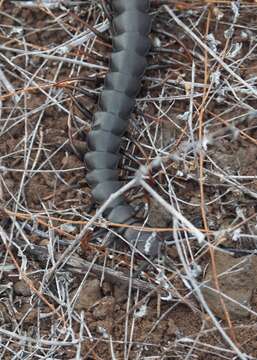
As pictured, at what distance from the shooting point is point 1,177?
3.55 m

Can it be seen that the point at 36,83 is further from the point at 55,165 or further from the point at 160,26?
the point at 160,26

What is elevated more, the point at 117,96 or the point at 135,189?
the point at 117,96

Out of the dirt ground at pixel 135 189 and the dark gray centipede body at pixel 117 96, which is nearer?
the dirt ground at pixel 135 189

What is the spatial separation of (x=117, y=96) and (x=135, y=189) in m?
0.49

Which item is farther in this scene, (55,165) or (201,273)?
(55,165)

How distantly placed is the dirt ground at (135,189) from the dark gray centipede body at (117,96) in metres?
0.11

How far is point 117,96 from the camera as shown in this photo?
137 inches

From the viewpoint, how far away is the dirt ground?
3.19 m

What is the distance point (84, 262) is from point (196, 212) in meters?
0.61

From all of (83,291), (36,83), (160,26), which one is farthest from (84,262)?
(160,26)

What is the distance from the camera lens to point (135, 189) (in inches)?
136

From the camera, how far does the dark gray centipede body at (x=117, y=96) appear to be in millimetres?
3393

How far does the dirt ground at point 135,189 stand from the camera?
3188 mm

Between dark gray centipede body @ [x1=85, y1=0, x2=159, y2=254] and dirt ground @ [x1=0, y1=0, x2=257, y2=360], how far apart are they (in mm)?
111
